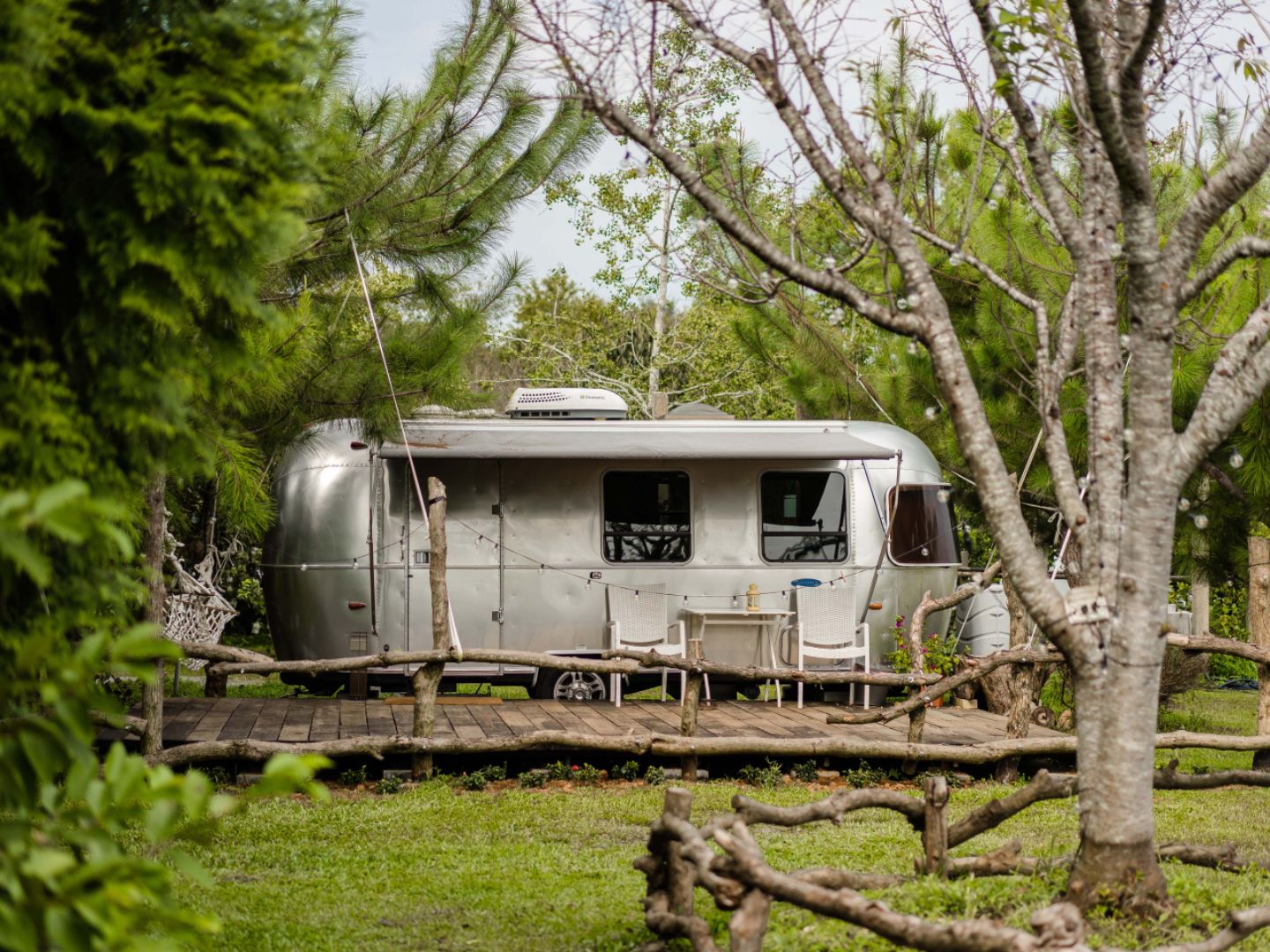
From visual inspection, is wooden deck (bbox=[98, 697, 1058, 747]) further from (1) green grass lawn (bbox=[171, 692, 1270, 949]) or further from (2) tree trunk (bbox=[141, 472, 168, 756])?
(1) green grass lawn (bbox=[171, 692, 1270, 949])

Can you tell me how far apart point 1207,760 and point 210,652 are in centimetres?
758

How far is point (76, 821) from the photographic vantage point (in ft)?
6.54

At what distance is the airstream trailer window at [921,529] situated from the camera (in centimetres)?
1223

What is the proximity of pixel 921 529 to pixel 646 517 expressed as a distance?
8.69 ft

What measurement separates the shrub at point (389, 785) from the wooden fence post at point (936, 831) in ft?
13.7

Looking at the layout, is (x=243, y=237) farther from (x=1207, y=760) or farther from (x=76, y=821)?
(x=1207, y=760)

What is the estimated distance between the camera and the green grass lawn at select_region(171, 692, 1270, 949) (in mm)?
4586

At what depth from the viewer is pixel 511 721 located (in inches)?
380

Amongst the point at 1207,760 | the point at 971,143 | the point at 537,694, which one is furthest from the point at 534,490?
the point at 1207,760

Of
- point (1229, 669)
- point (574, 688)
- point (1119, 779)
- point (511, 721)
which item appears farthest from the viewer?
point (1229, 669)

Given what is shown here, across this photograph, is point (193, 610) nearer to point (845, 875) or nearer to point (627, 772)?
point (627, 772)

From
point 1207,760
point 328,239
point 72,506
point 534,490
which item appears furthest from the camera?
point 534,490

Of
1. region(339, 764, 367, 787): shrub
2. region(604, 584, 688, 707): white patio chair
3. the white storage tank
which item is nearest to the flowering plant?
the white storage tank

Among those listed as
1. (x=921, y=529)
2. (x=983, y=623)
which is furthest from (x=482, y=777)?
(x=983, y=623)
